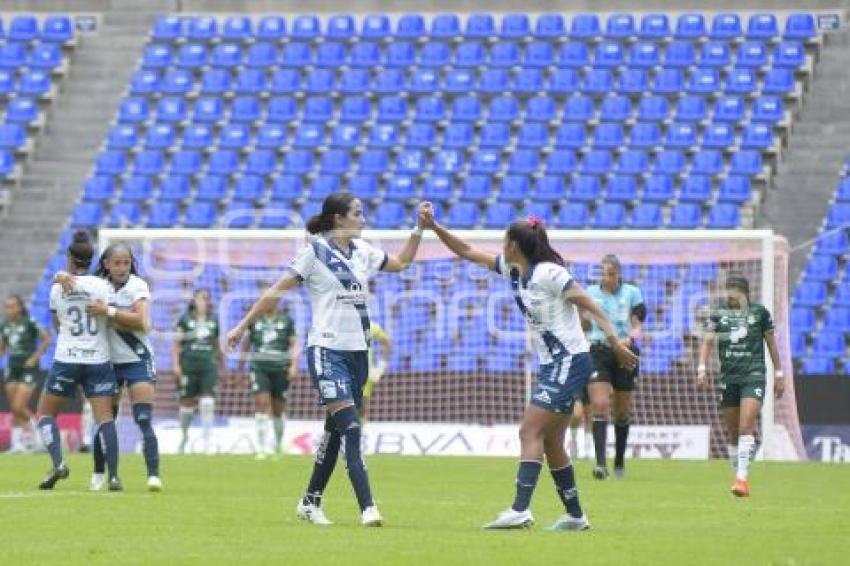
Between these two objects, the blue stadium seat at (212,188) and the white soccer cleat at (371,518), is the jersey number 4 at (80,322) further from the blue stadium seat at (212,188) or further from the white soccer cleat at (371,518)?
the blue stadium seat at (212,188)

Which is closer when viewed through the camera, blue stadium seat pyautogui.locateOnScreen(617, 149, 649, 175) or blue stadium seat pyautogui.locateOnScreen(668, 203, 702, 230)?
blue stadium seat pyautogui.locateOnScreen(668, 203, 702, 230)

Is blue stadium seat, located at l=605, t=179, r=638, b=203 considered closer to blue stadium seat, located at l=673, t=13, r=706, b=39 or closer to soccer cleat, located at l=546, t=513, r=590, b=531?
blue stadium seat, located at l=673, t=13, r=706, b=39

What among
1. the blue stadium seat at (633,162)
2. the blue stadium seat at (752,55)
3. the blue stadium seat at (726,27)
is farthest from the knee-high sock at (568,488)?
the blue stadium seat at (726,27)

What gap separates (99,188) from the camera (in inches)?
1442

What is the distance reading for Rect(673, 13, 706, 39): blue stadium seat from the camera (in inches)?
1470

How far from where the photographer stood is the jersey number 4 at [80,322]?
58.0 feet

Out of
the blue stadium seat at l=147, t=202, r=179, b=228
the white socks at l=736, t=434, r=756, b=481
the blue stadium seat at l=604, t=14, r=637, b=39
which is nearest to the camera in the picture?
the white socks at l=736, t=434, r=756, b=481

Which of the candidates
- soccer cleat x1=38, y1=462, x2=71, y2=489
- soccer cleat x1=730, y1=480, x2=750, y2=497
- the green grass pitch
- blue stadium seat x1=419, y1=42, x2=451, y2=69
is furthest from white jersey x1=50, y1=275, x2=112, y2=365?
blue stadium seat x1=419, y1=42, x2=451, y2=69

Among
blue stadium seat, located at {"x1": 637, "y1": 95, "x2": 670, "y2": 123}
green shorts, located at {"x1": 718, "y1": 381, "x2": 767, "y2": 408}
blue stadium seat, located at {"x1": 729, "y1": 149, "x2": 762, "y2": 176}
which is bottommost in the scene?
green shorts, located at {"x1": 718, "y1": 381, "x2": 767, "y2": 408}

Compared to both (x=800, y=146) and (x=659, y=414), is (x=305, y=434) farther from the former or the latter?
(x=800, y=146)

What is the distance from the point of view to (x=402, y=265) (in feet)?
47.7

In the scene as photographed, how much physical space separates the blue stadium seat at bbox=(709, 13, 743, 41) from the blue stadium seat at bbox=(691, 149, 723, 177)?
3345 millimetres

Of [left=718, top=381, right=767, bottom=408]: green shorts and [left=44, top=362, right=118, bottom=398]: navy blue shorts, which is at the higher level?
[left=44, top=362, right=118, bottom=398]: navy blue shorts

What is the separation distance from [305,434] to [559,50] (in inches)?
437
